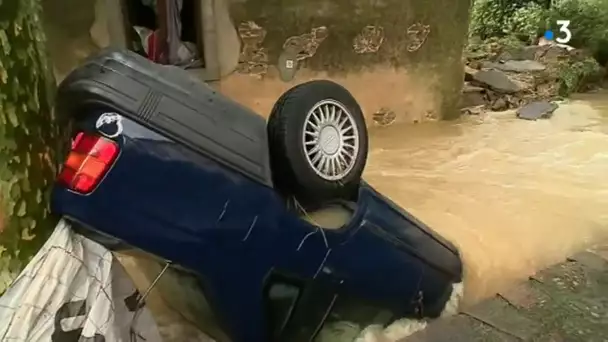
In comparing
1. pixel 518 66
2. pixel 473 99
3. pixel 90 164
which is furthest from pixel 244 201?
pixel 518 66

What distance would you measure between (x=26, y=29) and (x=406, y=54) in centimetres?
460

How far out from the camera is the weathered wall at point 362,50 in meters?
5.75

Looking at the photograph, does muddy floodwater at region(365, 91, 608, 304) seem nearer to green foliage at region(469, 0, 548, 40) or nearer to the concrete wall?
the concrete wall

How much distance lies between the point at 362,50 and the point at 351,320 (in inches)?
142

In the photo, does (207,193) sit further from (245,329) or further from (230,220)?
(245,329)

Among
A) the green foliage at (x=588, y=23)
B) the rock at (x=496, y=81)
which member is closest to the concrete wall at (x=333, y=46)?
the rock at (x=496, y=81)

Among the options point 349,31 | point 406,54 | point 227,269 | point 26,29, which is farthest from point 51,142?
point 406,54

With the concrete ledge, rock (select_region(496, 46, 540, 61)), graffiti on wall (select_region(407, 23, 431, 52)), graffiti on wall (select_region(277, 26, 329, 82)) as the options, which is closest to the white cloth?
the concrete ledge

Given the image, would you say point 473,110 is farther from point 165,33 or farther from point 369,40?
point 165,33

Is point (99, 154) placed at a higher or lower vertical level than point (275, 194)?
higher

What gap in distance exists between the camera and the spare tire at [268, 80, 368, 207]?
8.57ft

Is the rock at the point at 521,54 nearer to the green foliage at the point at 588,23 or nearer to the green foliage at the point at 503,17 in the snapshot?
the green foliage at the point at 588,23

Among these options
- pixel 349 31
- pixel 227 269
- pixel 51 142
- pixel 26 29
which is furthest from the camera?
pixel 349 31

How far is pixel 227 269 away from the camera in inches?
102
